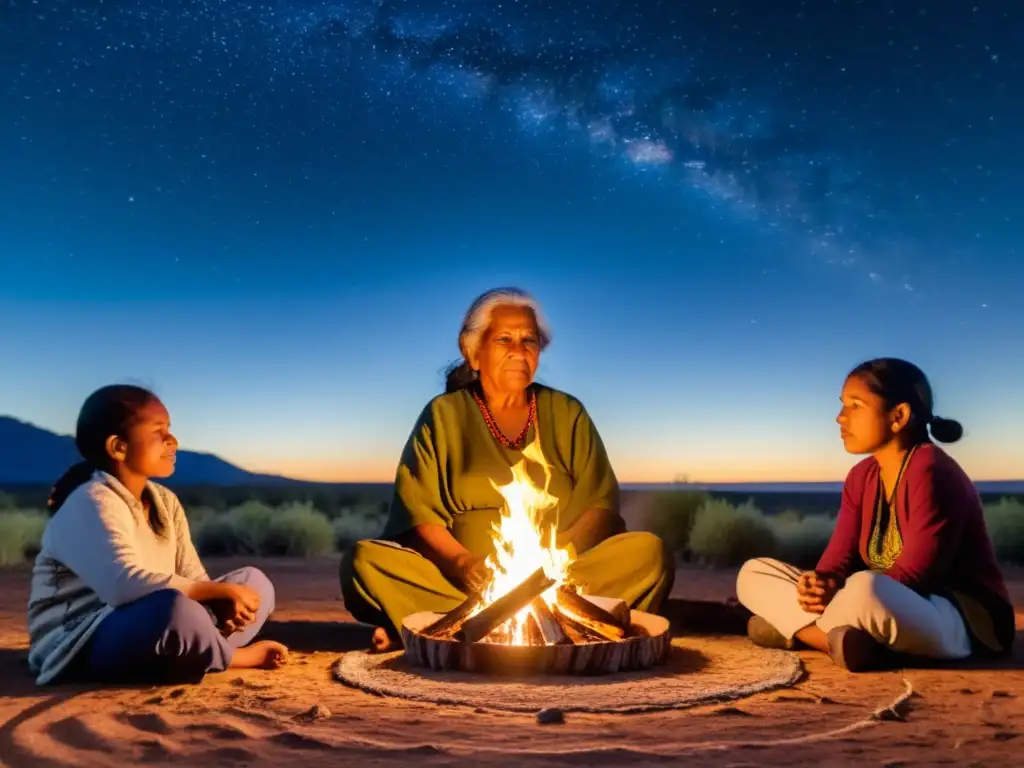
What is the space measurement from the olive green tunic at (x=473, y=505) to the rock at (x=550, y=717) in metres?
2.19

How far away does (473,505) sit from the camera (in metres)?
7.18

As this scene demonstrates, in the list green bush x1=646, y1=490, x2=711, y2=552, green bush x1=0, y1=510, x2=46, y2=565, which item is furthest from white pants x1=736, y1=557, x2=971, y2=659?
green bush x1=0, y1=510, x2=46, y2=565

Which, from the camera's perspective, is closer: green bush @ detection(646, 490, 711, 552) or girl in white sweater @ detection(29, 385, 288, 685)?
girl in white sweater @ detection(29, 385, 288, 685)

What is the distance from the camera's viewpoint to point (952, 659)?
20.1 ft

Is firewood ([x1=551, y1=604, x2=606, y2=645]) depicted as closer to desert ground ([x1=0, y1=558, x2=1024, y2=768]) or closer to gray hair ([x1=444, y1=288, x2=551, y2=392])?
desert ground ([x1=0, y1=558, x2=1024, y2=768])

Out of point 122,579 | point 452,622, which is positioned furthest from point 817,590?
point 122,579

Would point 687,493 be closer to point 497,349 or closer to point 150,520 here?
point 497,349

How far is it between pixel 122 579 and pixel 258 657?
1110 mm

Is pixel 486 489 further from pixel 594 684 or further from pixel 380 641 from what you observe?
pixel 594 684

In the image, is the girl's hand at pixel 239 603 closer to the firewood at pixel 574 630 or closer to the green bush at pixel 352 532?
the firewood at pixel 574 630

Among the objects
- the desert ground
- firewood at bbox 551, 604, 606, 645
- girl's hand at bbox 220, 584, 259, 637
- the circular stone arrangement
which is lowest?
the desert ground

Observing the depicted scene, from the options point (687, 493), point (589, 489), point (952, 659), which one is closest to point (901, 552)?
point (952, 659)

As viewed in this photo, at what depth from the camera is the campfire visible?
18.6 feet

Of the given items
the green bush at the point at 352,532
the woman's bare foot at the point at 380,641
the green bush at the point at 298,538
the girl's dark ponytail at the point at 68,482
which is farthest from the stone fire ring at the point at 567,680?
the green bush at the point at 352,532
